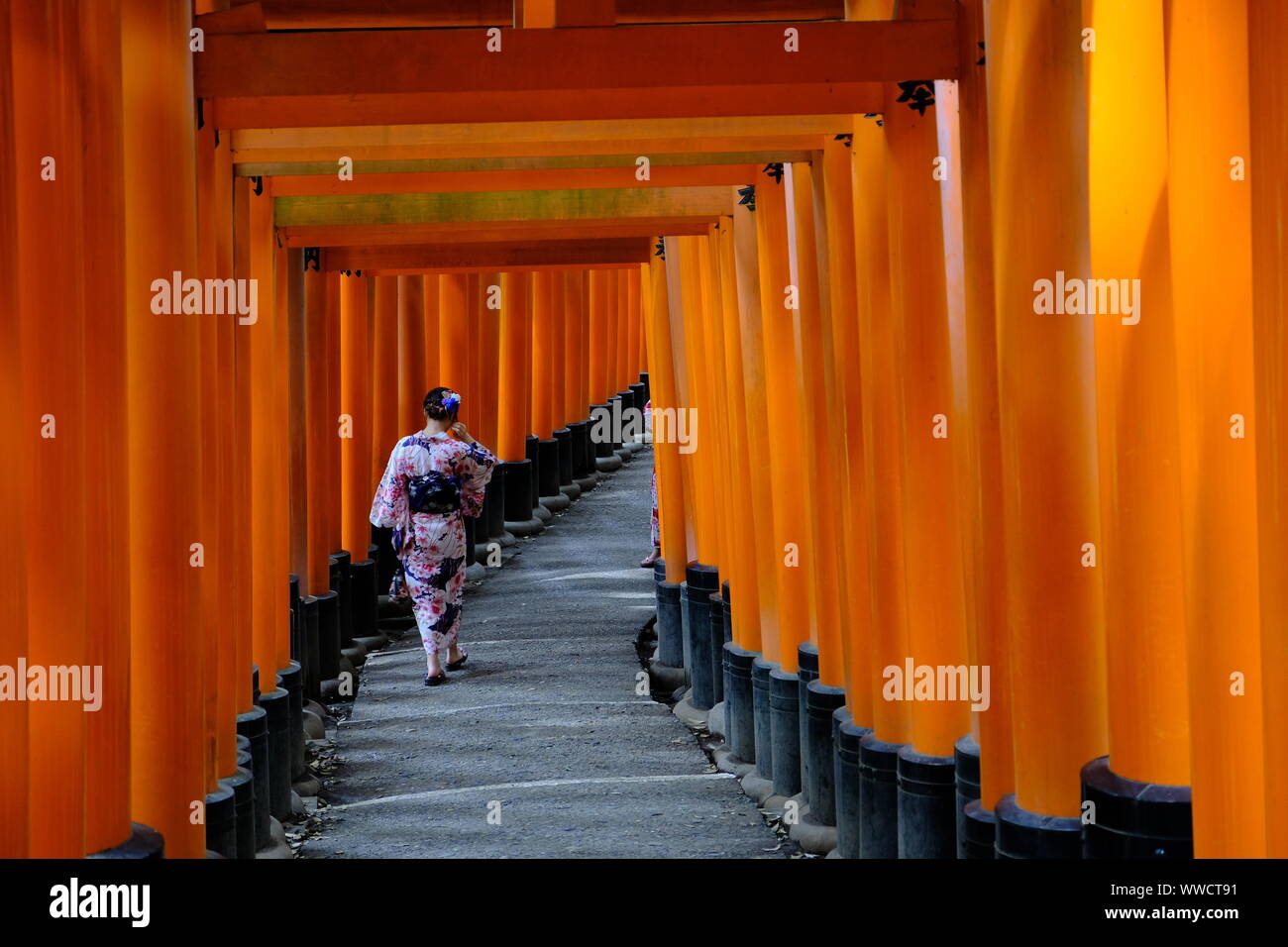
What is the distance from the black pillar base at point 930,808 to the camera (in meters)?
7.04

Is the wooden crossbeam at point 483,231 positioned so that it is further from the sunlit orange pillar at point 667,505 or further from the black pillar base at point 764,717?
the black pillar base at point 764,717

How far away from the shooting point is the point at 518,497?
2059 centimetres

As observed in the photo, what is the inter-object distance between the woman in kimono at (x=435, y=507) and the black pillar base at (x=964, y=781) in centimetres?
648

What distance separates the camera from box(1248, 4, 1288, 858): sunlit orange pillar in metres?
3.65

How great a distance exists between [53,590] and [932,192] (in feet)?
11.6

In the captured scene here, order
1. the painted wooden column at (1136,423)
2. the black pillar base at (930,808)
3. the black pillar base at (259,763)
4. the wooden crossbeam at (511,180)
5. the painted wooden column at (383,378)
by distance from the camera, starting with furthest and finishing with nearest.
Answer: the painted wooden column at (383,378) < the wooden crossbeam at (511,180) < the black pillar base at (259,763) < the black pillar base at (930,808) < the painted wooden column at (1136,423)

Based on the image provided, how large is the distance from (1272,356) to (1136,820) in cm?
158

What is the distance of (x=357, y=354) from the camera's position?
52.0 feet

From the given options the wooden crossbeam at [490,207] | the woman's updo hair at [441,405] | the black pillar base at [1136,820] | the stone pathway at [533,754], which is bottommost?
the stone pathway at [533,754]

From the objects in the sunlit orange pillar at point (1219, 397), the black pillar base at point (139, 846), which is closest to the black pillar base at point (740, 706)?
the black pillar base at point (139, 846)

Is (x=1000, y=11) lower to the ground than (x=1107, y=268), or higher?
higher

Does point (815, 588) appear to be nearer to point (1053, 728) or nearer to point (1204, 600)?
point (1053, 728)

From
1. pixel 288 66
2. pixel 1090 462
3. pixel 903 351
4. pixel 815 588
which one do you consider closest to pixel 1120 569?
pixel 1090 462

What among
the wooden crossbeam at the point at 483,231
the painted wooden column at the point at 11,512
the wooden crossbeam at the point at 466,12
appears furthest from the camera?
the wooden crossbeam at the point at 483,231
